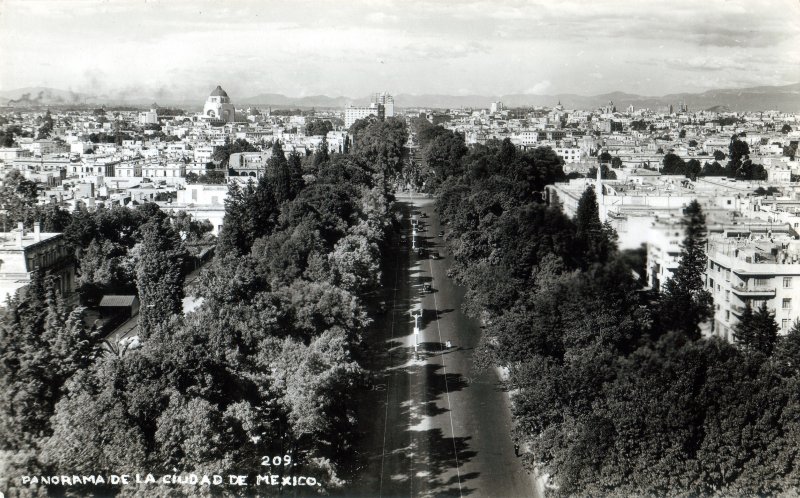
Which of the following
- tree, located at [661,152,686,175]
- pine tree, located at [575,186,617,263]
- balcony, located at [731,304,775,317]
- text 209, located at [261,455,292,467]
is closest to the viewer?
text 209, located at [261,455,292,467]

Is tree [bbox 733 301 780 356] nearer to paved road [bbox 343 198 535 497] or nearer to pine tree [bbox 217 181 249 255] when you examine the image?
paved road [bbox 343 198 535 497]

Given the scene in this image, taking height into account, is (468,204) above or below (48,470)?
above

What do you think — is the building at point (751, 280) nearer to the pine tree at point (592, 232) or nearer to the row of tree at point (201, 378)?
the pine tree at point (592, 232)

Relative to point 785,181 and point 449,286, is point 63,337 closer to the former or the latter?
point 449,286

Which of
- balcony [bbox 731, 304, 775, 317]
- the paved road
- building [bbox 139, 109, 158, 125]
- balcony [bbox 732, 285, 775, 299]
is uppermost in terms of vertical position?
building [bbox 139, 109, 158, 125]

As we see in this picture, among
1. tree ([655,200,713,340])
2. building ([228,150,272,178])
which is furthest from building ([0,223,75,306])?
building ([228,150,272,178])

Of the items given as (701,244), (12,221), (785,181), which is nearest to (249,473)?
(701,244)
